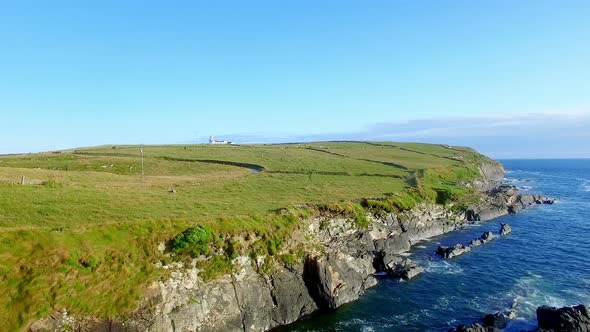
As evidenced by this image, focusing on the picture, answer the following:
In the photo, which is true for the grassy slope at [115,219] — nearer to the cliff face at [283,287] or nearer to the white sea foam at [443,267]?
the cliff face at [283,287]

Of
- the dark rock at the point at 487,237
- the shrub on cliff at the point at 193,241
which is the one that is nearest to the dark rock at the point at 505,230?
the dark rock at the point at 487,237

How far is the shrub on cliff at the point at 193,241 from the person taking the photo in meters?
39.4

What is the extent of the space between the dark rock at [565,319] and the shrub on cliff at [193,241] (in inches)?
1365

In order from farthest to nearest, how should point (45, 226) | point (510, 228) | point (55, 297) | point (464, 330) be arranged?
1. point (510, 228)
2. point (45, 226)
3. point (464, 330)
4. point (55, 297)

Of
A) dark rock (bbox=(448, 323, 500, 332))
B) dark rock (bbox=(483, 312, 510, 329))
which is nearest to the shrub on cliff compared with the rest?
dark rock (bbox=(448, 323, 500, 332))

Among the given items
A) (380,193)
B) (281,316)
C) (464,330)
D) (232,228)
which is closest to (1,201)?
(232,228)

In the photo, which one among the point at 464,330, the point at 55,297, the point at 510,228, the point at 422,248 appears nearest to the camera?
the point at 55,297

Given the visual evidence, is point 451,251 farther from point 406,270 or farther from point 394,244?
point 406,270

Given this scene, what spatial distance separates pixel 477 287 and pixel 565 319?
13307 mm

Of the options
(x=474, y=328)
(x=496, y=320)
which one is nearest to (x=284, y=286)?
(x=474, y=328)

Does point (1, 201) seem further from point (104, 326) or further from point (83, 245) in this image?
point (104, 326)

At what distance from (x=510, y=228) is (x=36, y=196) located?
83.0 metres

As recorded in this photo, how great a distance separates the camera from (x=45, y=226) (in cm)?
3844

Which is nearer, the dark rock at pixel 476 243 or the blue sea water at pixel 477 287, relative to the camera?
the blue sea water at pixel 477 287
